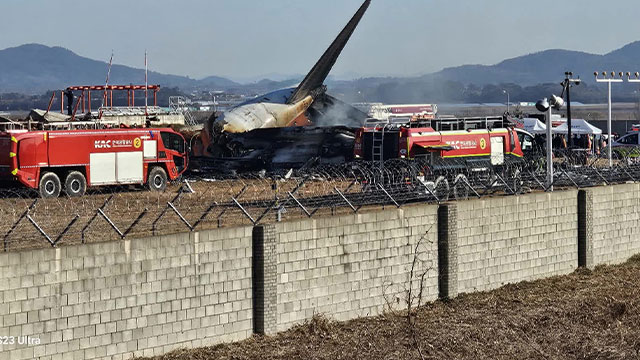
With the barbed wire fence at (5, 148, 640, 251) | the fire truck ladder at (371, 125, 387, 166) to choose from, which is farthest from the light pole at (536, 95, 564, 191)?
the fire truck ladder at (371, 125, 387, 166)

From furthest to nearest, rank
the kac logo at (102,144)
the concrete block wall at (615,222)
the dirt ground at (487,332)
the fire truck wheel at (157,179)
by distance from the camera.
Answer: the fire truck wheel at (157,179), the kac logo at (102,144), the concrete block wall at (615,222), the dirt ground at (487,332)

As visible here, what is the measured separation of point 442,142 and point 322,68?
27.2 metres

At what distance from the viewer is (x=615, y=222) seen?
33.3m

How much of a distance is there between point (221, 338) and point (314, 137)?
32355 millimetres

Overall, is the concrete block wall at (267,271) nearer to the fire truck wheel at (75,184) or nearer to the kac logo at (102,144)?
the fire truck wheel at (75,184)

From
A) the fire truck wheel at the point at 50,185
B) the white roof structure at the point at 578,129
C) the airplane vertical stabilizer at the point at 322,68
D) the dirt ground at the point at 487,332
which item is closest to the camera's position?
the dirt ground at the point at 487,332

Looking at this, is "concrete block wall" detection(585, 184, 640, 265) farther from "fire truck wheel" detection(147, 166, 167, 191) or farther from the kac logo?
the kac logo

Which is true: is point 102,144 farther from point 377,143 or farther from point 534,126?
point 534,126

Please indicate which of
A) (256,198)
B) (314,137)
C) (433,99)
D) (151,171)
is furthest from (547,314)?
(433,99)

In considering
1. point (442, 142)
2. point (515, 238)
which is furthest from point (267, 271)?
point (442, 142)

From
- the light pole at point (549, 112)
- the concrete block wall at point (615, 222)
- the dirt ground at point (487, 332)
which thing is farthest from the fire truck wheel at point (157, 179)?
the dirt ground at point (487, 332)

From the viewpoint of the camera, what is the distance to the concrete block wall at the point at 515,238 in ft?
89.9

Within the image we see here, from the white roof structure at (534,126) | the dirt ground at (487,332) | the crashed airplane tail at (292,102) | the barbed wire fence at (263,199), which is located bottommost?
the dirt ground at (487,332)

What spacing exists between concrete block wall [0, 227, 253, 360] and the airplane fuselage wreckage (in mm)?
30261
